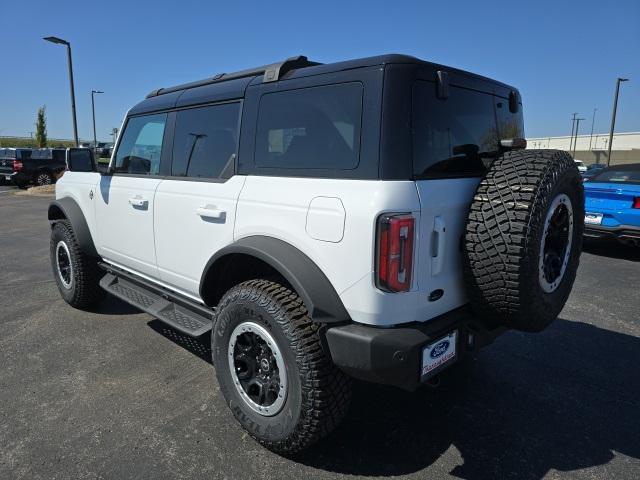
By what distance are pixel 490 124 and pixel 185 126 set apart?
6.90ft

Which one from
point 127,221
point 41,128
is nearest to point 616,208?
point 127,221

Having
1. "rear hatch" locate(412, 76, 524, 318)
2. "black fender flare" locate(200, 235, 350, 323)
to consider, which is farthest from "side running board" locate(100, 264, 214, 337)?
"rear hatch" locate(412, 76, 524, 318)

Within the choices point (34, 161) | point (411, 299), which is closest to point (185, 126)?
point (411, 299)

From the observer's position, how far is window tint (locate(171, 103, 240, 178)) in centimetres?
291

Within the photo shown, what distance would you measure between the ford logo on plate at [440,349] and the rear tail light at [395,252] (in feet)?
1.21

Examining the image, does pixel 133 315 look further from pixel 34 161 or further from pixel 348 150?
pixel 34 161

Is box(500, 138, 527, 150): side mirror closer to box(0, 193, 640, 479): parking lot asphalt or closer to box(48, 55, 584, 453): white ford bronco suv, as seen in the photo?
box(48, 55, 584, 453): white ford bronco suv

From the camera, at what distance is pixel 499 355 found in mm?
3723

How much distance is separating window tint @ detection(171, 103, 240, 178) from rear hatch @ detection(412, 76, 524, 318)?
123 centimetres

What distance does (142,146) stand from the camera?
3.76 metres

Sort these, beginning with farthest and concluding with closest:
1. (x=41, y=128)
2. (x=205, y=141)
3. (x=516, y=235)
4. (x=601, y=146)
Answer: (x=601, y=146), (x=41, y=128), (x=205, y=141), (x=516, y=235)

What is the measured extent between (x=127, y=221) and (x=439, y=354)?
272cm

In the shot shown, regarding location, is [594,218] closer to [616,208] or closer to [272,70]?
[616,208]

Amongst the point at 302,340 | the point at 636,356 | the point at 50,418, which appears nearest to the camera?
the point at 302,340
